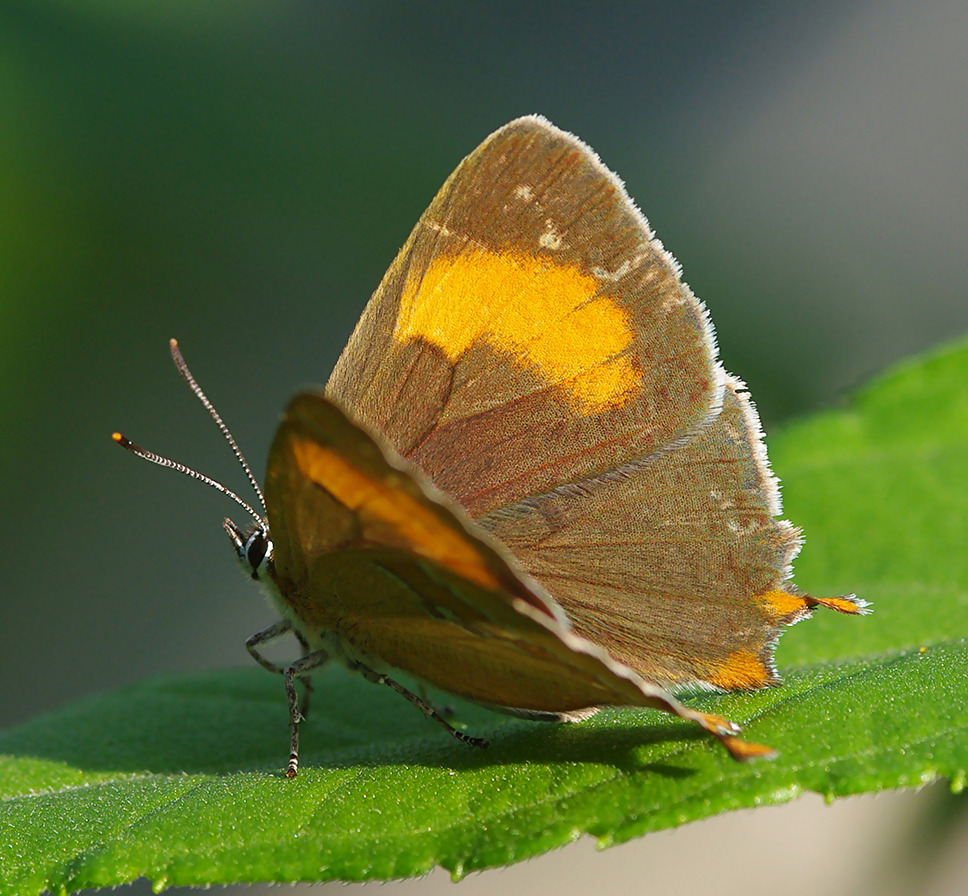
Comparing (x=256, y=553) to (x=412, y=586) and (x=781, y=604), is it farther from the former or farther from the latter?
(x=781, y=604)

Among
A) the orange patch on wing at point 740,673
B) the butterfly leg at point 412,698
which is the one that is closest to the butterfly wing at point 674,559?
the orange patch on wing at point 740,673

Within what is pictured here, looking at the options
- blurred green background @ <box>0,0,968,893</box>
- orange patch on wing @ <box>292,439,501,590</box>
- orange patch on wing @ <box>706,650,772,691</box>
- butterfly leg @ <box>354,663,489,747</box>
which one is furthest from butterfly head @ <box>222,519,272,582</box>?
blurred green background @ <box>0,0,968,893</box>

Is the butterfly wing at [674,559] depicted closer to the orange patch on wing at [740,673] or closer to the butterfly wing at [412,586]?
the orange patch on wing at [740,673]

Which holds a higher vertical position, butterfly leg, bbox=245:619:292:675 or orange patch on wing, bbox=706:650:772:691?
butterfly leg, bbox=245:619:292:675

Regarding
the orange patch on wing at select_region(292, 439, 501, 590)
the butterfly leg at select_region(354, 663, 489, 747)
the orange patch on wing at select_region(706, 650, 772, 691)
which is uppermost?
the orange patch on wing at select_region(292, 439, 501, 590)

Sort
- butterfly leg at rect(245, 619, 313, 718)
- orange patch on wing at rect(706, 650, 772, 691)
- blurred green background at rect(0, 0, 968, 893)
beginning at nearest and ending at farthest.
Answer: orange patch on wing at rect(706, 650, 772, 691) < butterfly leg at rect(245, 619, 313, 718) < blurred green background at rect(0, 0, 968, 893)

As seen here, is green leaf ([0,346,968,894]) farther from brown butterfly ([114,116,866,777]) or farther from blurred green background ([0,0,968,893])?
blurred green background ([0,0,968,893])
